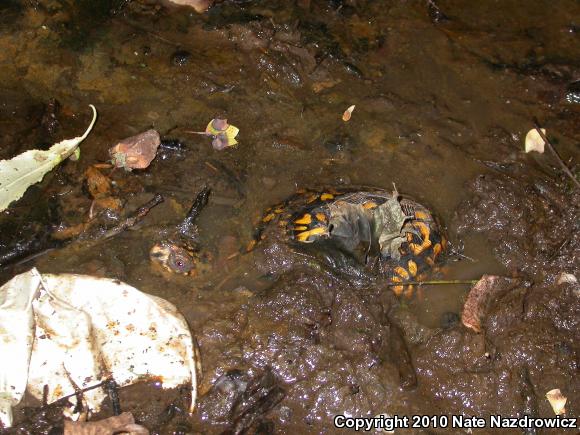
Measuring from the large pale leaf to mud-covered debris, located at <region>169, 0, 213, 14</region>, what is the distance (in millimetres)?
1755

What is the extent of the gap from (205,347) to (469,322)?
169 centimetres

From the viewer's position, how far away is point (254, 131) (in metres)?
3.79

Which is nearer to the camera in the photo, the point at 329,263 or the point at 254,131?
the point at 329,263

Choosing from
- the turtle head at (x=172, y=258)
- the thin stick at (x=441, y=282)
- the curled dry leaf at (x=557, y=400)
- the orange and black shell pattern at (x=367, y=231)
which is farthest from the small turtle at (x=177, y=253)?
the curled dry leaf at (x=557, y=400)

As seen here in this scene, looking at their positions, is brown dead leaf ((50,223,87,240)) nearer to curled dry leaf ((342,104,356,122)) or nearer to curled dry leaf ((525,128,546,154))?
curled dry leaf ((342,104,356,122))

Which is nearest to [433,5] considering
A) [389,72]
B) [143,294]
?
[389,72]

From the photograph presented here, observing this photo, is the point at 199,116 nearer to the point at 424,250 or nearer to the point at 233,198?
the point at 233,198

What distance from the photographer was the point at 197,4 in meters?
4.31

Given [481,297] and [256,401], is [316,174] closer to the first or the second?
[481,297]

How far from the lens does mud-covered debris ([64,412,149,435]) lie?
102 inches

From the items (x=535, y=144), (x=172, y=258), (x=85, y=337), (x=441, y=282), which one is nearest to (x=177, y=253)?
(x=172, y=258)

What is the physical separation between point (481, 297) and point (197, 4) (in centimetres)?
335

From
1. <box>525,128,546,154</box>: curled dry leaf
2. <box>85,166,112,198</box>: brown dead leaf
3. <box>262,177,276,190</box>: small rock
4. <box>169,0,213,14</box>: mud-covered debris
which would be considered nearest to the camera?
<box>85,166,112,198</box>: brown dead leaf

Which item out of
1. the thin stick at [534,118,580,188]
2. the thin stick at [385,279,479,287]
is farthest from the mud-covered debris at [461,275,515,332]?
the thin stick at [534,118,580,188]
